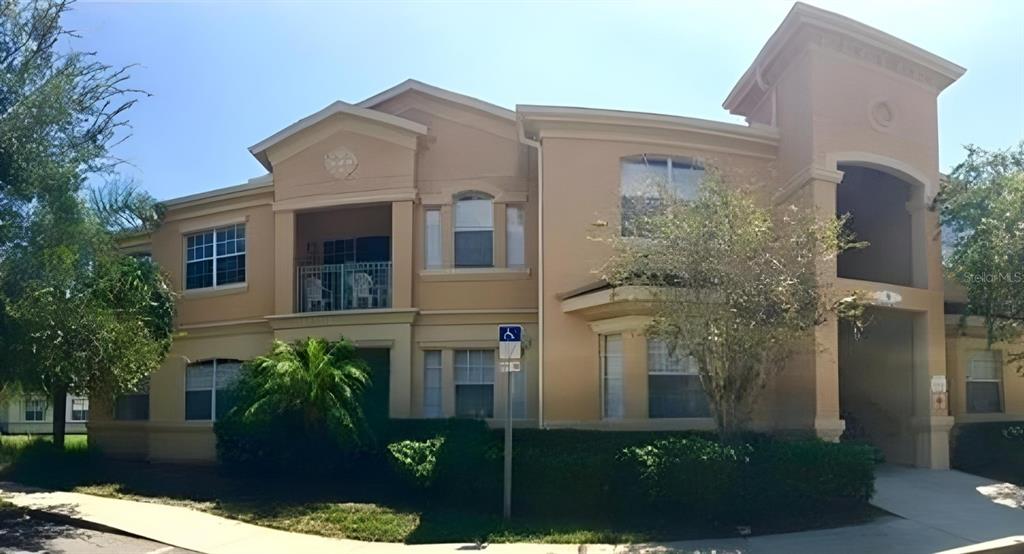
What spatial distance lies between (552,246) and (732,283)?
192 inches

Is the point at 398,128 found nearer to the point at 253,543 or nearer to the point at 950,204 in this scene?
the point at 253,543

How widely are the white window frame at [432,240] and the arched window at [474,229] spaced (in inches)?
13.2

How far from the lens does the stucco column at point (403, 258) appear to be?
1761 cm

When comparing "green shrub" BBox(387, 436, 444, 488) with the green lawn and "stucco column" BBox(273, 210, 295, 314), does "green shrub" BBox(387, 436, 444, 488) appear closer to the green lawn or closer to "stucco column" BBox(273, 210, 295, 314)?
the green lawn

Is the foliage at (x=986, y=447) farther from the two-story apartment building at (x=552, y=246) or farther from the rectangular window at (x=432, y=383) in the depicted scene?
the rectangular window at (x=432, y=383)

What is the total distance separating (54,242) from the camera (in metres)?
13.0

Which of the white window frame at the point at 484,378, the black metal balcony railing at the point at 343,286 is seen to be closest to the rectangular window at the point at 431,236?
the black metal balcony railing at the point at 343,286

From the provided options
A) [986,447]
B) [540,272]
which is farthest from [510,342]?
[986,447]

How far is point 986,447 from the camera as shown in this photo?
17.6 meters

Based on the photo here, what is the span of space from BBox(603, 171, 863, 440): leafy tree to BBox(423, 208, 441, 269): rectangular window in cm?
549

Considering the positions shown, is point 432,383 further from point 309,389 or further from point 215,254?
point 215,254

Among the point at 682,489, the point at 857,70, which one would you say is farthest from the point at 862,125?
the point at 682,489

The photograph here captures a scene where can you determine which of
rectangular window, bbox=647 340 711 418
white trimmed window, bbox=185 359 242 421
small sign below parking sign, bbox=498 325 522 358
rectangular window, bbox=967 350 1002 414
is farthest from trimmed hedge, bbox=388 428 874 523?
rectangular window, bbox=967 350 1002 414

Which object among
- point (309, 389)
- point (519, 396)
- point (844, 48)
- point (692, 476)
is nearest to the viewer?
point (692, 476)
